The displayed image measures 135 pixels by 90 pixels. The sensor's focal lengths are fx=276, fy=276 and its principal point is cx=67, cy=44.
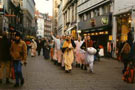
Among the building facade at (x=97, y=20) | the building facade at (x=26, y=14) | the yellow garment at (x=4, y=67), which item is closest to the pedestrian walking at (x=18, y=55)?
the yellow garment at (x=4, y=67)

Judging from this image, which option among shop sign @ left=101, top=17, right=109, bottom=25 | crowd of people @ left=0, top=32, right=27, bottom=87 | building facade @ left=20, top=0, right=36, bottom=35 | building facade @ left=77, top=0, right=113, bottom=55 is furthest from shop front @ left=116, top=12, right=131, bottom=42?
building facade @ left=20, top=0, right=36, bottom=35

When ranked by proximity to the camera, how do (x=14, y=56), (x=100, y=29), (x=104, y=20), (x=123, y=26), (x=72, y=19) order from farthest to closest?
(x=72, y=19) → (x=100, y=29) → (x=104, y=20) → (x=123, y=26) → (x=14, y=56)

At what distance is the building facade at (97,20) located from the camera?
92.9 feet

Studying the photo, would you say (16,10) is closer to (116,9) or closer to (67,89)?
(116,9)

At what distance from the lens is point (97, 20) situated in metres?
31.1

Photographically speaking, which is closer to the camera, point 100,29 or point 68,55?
point 68,55

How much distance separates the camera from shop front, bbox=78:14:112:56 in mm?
28150

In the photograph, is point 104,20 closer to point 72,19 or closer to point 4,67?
point 4,67

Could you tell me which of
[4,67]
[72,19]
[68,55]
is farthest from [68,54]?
[72,19]

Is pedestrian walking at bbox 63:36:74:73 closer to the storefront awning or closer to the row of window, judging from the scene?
the storefront awning

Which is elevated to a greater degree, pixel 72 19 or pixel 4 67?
pixel 72 19

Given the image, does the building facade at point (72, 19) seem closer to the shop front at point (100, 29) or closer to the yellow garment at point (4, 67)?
the shop front at point (100, 29)

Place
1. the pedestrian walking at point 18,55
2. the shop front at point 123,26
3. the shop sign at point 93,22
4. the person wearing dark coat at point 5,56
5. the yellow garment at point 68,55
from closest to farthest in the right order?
the pedestrian walking at point 18,55
the person wearing dark coat at point 5,56
the yellow garment at point 68,55
the shop front at point 123,26
the shop sign at point 93,22

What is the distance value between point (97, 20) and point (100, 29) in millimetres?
1368
